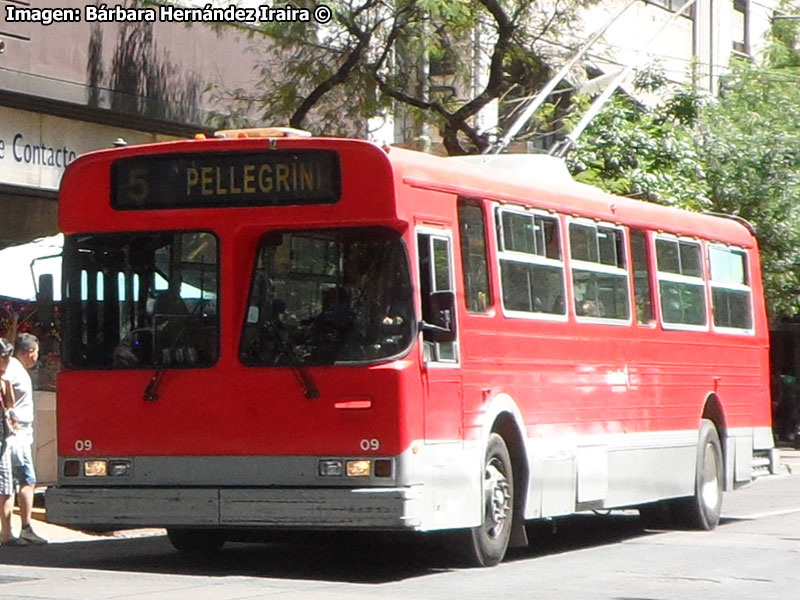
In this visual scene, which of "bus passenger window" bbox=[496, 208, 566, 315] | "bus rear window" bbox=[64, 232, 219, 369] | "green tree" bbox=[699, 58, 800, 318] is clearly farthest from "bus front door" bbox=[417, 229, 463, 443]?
"green tree" bbox=[699, 58, 800, 318]

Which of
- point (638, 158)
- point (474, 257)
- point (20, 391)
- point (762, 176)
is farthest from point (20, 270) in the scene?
point (762, 176)

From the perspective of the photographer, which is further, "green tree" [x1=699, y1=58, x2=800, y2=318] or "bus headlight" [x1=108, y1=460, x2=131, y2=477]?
"green tree" [x1=699, y1=58, x2=800, y2=318]

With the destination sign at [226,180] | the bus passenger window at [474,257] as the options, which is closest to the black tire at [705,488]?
the bus passenger window at [474,257]

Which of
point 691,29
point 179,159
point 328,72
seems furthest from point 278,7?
point 691,29

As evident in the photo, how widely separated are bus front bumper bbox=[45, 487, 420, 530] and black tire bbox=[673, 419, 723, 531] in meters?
6.16

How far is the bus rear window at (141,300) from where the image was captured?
11.8 meters

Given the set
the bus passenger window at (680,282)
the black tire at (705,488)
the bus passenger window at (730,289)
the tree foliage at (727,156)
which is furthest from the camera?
the tree foliage at (727,156)

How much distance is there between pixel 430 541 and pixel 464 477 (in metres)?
2.32

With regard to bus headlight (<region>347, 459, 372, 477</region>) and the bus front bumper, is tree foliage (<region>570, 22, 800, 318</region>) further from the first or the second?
the bus front bumper

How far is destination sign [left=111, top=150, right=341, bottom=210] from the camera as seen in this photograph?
38.4ft

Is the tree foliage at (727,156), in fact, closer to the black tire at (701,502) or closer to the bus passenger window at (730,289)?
the bus passenger window at (730,289)

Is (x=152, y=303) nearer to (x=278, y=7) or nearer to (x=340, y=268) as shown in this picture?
(x=340, y=268)

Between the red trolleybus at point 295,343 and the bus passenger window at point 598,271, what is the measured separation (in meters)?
1.01

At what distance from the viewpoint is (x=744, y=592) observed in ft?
36.9
